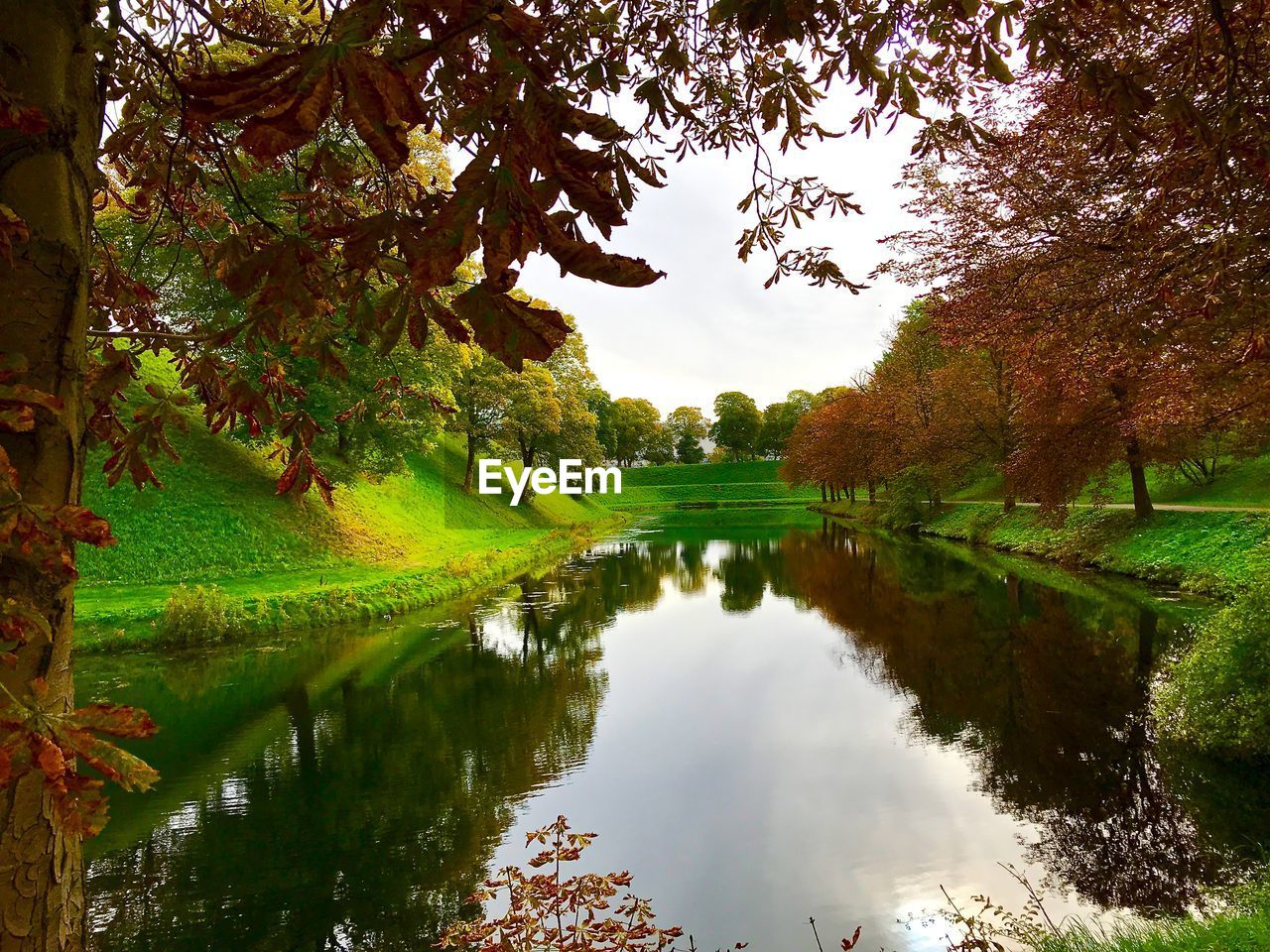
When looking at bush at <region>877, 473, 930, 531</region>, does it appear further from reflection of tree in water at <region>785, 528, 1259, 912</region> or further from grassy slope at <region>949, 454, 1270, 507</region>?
reflection of tree in water at <region>785, 528, 1259, 912</region>

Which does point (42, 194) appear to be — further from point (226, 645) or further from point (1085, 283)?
point (226, 645)

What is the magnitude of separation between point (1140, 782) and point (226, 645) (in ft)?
41.2

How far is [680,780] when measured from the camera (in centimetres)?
711

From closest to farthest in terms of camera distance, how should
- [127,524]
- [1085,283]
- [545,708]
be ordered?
1. [1085,283]
2. [545,708]
3. [127,524]

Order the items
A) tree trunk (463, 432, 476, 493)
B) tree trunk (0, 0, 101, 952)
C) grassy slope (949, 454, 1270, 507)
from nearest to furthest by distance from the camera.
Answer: tree trunk (0, 0, 101, 952), grassy slope (949, 454, 1270, 507), tree trunk (463, 432, 476, 493)

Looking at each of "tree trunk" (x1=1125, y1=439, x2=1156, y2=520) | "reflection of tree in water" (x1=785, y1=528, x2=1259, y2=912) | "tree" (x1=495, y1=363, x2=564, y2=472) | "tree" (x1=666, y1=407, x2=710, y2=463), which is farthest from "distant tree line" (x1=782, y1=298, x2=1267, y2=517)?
"tree" (x1=666, y1=407, x2=710, y2=463)

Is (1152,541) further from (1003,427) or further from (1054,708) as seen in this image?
(1054,708)

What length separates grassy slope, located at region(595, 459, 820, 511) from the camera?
70.0m

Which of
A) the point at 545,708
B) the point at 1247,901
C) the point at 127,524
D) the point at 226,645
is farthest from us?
the point at 127,524

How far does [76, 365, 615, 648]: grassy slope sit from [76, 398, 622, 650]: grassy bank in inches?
1.3

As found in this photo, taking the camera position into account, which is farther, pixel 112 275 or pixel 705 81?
pixel 705 81

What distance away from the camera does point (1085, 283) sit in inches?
258

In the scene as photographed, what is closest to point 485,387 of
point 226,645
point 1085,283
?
point 226,645

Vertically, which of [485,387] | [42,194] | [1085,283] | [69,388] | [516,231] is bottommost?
[69,388]
